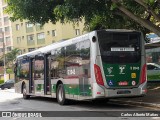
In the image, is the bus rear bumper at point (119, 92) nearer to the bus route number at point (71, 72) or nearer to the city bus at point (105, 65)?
the city bus at point (105, 65)

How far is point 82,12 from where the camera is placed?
16875 mm

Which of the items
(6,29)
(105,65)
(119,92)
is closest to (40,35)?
(6,29)

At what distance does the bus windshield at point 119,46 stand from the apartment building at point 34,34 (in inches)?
2030

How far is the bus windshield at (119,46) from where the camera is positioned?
14422 mm

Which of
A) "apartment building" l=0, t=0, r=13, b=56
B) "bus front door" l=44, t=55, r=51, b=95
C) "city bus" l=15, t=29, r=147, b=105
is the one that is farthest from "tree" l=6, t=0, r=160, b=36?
"apartment building" l=0, t=0, r=13, b=56

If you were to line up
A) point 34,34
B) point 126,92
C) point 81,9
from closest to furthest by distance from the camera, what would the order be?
1. point 126,92
2. point 81,9
3. point 34,34

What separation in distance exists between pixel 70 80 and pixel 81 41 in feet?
6.69

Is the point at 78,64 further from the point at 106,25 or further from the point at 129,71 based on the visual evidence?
the point at 106,25

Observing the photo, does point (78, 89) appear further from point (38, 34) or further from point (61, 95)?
point (38, 34)

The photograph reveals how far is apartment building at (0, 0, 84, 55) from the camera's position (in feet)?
225

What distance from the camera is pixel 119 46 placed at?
14.6m

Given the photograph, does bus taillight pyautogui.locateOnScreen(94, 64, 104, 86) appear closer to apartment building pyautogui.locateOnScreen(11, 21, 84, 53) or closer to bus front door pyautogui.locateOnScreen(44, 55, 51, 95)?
bus front door pyautogui.locateOnScreen(44, 55, 51, 95)

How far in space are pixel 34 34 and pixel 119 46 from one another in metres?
60.9

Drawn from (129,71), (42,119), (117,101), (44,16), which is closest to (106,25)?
(44,16)
